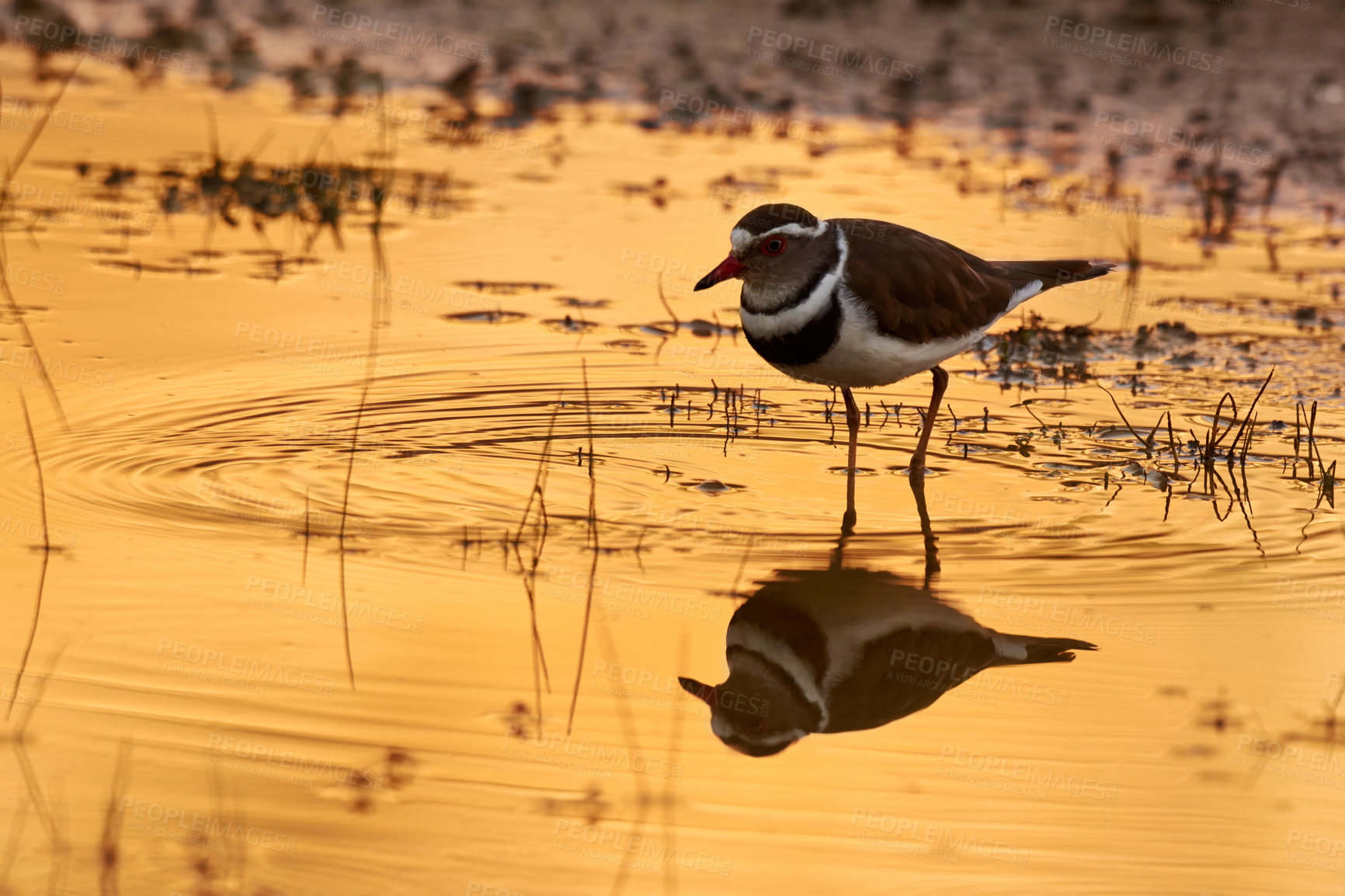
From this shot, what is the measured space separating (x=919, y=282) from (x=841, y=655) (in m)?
2.19

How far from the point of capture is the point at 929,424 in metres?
6.69

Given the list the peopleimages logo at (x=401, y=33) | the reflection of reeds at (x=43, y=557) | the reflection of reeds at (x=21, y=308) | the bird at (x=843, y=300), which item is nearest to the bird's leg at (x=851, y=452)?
the bird at (x=843, y=300)

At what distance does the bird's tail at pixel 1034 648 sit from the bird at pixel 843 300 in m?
1.61

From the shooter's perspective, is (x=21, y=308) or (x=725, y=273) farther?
(x=21, y=308)

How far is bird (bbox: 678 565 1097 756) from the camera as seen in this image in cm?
447

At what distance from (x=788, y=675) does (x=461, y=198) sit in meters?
6.37

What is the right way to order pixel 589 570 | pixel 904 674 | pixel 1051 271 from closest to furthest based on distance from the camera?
pixel 904 674, pixel 589 570, pixel 1051 271

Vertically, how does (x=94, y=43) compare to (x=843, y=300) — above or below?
above

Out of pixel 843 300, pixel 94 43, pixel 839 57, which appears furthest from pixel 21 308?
pixel 839 57

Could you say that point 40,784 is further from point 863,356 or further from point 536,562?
point 863,356

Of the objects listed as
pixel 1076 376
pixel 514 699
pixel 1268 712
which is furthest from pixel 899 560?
pixel 1076 376

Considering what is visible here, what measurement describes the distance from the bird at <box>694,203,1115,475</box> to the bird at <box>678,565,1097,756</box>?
3.84 ft

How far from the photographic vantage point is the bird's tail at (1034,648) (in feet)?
15.9

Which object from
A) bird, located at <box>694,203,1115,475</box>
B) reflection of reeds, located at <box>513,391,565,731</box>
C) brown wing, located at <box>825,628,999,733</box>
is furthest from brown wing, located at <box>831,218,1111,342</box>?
brown wing, located at <box>825,628,999,733</box>
